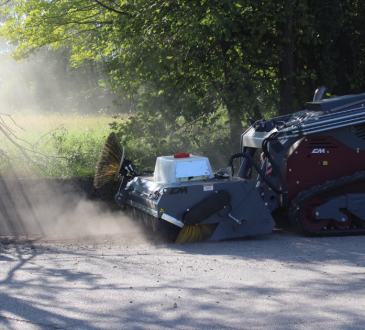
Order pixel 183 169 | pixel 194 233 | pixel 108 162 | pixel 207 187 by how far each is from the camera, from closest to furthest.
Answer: pixel 207 187 < pixel 194 233 < pixel 183 169 < pixel 108 162

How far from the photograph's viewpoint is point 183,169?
22.6 ft

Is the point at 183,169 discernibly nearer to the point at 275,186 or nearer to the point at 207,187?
the point at 207,187

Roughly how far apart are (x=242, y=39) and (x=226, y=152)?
3087mm

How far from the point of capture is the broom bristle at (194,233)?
6.75 meters

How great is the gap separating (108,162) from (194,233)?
2.30 m

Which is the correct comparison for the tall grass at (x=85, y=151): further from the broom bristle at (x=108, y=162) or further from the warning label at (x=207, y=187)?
the warning label at (x=207, y=187)

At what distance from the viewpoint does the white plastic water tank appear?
22.5ft

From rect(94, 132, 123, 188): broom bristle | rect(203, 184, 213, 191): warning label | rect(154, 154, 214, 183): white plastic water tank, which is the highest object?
rect(94, 132, 123, 188): broom bristle

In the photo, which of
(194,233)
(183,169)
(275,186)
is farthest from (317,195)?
(183,169)

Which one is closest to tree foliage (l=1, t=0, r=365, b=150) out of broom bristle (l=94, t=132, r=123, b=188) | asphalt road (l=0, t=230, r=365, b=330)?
broom bristle (l=94, t=132, r=123, b=188)

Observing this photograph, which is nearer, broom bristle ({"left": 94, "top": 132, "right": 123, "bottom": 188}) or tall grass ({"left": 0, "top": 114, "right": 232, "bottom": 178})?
broom bristle ({"left": 94, "top": 132, "right": 123, "bottom": 188})

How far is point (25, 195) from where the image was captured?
29.2ft

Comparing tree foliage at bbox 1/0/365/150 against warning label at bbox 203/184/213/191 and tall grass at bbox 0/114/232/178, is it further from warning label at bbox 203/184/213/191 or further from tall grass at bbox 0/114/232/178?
warning label at bbox 203/184/213/191

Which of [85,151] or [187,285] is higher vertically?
[85,151]
